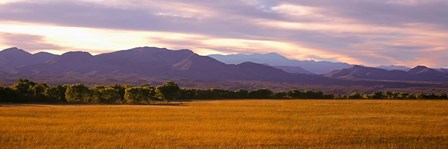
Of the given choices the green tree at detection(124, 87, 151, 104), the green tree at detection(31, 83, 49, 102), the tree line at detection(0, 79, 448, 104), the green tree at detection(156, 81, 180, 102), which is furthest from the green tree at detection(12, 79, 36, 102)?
the green tree at detection(156, 81, 180, 102)

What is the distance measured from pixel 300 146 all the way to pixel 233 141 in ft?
13.3

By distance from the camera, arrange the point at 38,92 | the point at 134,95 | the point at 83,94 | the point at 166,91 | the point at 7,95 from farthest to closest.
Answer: the point at 166,91
the point at 38,92
the point at 83,94
the point at 134,95
the point at 7,95

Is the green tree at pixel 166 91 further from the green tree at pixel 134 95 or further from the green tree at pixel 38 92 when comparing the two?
the green tree at pixel 38 92

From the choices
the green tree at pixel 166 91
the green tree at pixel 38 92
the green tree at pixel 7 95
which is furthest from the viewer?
the green tree at pixel 166 91

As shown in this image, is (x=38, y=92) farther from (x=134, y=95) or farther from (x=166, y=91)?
(x=166, y=91)

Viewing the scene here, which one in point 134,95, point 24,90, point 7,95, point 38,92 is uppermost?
point 24,90

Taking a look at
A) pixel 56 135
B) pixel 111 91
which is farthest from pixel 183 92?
pixel 56 135

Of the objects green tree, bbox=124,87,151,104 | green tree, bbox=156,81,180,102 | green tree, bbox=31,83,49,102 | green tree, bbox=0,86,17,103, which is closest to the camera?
green tree, bbox=0,86,17,103

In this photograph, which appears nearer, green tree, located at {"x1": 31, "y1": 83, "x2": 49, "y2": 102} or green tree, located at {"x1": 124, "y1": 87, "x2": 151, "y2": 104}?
green tree, located at {"x1": 124, "y1": 87, "x2": 151, "y2": 104}

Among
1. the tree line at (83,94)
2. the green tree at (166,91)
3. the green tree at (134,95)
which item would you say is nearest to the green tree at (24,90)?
the tree line at (83,94)

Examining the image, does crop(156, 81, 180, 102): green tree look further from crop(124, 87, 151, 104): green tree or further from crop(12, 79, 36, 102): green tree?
crop(12, 79, 36, 102): green tree

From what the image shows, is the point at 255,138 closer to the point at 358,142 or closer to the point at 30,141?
the point at 358,142

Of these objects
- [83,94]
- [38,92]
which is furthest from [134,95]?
[38,92]

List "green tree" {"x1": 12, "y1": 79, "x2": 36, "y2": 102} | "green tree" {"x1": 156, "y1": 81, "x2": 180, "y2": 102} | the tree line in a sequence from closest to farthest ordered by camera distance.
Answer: the tree line < "green tree" {"x1": 12, "y1": 79, "x2": 36, "y2": 102} < "green tree" {"x1": 156, "y1": 81, "x2": 180, "y2": 102}
